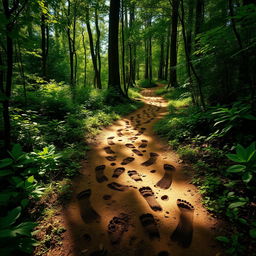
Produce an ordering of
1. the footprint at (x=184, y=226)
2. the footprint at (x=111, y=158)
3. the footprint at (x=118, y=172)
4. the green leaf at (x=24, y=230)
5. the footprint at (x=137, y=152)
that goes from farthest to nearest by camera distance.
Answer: the footprint at (x=137, y=152) < the footprint at (x=111, y=158) < the footprint at (x=118, y=172) < the footprint at (x=184, y=226) < the green leaf at (x=24, y=230)

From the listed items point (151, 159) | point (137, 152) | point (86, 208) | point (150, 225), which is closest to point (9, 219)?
A: point (86, 208)

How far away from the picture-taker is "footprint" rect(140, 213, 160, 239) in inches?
66.9

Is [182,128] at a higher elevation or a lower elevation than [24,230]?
higher

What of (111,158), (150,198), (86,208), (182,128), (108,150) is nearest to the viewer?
(86,208)

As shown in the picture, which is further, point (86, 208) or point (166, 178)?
point (166, 178)

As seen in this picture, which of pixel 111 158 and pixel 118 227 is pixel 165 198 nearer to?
pixel 118 227

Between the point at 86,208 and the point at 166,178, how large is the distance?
4.36ft

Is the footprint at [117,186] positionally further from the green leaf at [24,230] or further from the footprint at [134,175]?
the green leaf at [24,230]

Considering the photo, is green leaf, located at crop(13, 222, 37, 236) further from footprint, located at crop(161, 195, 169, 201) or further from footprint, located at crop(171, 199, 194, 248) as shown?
footprint, located at crop(161, 195, 169, 201)

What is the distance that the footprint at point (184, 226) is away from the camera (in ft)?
5.33

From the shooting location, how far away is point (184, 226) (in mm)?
1781

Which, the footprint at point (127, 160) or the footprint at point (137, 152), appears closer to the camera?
the footprint at point (127, 160)

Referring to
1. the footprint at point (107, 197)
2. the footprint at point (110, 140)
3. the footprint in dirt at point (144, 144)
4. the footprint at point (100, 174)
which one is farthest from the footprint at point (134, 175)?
the footprint at point (110, 140)

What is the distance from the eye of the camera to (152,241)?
1626mm
